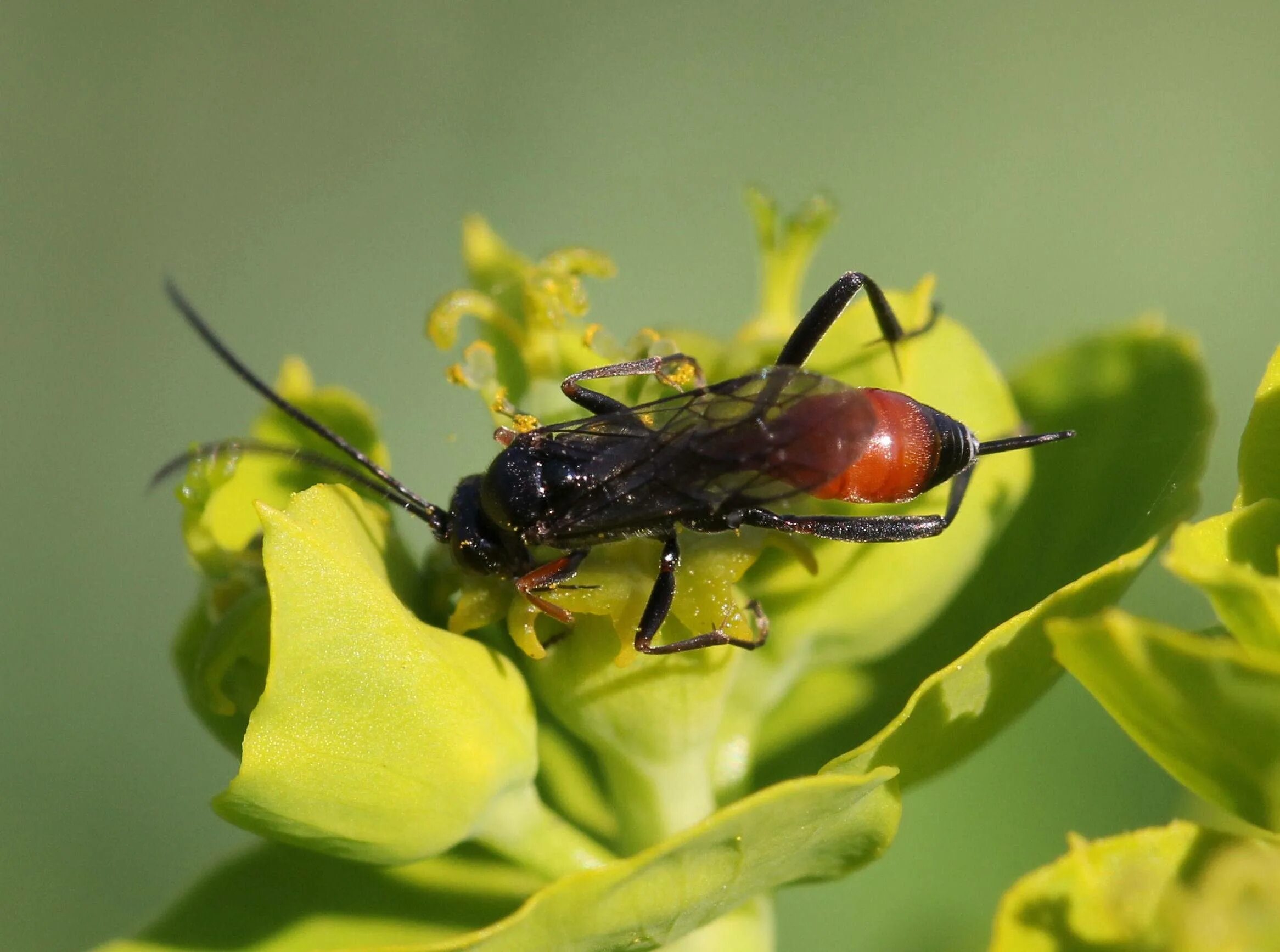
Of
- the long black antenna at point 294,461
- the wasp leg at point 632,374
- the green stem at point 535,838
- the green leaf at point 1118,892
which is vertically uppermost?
the wasp leg at point 632,374

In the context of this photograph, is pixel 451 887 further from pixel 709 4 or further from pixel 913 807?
pixel 709 4

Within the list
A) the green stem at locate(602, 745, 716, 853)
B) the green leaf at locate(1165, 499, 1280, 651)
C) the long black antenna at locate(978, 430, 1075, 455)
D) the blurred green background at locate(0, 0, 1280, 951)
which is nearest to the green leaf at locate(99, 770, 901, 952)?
the green stem at locate(602, 745, 716, 853)

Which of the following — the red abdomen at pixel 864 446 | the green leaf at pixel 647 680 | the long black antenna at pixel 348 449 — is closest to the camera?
the green leaf at pixel 647 680

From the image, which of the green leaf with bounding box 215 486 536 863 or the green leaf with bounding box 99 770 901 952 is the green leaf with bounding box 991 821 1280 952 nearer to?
the green leaf with bounding box 99 770 901 952

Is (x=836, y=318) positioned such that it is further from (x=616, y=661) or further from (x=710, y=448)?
(x=616, y=661)

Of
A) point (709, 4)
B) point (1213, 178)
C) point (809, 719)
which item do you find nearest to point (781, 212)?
point (809, 719)

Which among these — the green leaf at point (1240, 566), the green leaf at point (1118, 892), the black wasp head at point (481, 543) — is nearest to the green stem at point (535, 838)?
the black wasp head at point (481, 543)

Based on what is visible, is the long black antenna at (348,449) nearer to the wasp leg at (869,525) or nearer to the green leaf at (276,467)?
the green leaf at (276,467)
